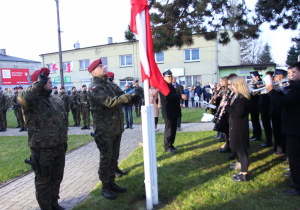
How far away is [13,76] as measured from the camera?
42469 mm

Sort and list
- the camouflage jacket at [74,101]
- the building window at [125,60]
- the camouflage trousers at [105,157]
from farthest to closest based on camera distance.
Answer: the building window at [125,60], the camouflage jacket at [74,101], the camouflage trousers at [105,157]

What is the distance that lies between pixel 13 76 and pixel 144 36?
46997 millimetres

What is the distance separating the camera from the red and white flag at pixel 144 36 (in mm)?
3287

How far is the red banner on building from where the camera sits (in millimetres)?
41312

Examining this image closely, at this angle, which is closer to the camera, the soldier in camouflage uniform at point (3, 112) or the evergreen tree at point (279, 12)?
the evergreen tree at point (279, 12)

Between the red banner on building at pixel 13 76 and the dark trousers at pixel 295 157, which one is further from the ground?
the red banner on building at pixel 13 76

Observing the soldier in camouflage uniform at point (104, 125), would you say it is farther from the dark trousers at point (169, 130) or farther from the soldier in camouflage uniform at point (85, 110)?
the soldier in camouflage uniform at point (85, 110)

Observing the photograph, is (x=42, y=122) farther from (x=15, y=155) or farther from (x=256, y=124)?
(x=256, y=124)

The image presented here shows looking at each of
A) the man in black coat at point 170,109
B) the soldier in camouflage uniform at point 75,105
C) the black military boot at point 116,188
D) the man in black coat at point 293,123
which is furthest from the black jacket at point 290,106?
the soldier in camouflage uniform at point 75,105

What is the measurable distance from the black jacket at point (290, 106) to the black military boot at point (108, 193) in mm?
3002

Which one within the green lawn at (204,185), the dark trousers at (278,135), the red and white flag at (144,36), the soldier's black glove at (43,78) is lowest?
the green lawn at (204,185)

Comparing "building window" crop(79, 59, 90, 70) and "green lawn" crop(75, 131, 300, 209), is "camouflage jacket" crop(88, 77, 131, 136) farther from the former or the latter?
"building window" crop(79, 59, 90, 70)


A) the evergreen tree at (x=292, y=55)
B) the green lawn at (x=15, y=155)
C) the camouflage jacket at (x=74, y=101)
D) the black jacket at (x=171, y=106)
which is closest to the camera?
the green lawn at (x=15, y=155)

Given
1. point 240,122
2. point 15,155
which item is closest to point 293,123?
point 240,122
